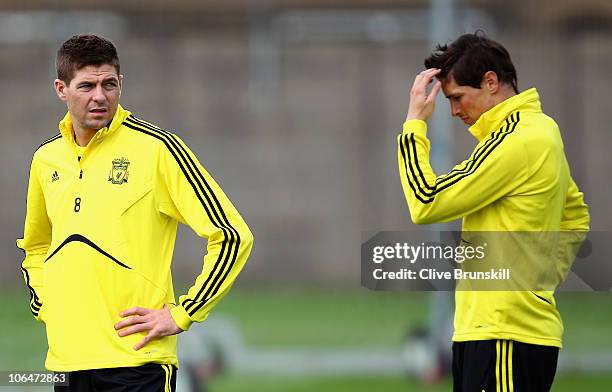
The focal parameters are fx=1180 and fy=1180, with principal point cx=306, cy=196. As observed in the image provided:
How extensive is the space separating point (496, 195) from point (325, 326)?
1058 cm

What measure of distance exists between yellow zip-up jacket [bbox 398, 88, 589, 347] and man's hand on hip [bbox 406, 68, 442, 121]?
42mm

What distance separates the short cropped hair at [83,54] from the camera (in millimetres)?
4207

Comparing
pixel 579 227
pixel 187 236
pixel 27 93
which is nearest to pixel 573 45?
pixel 187 236

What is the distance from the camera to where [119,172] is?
4199 mm

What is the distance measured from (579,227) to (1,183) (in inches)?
599

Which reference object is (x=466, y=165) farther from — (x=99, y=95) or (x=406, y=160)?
(x=99, y=95)

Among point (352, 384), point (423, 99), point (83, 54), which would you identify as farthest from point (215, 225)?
point (352, 384)

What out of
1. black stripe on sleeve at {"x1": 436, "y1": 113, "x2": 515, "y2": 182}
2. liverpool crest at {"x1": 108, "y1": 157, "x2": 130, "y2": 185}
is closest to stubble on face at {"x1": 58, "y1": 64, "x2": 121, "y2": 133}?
liverpool crest at {"x1": 108, "y1": 157, "x2": 130, "y2": 185}

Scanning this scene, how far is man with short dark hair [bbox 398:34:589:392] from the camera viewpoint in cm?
436

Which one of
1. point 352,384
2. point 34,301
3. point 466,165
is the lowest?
point 352,384

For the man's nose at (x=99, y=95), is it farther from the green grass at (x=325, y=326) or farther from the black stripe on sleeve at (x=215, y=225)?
the green grass at (x=325, y=326)

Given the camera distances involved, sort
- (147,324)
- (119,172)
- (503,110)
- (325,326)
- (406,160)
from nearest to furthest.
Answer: (147,324) < (119,172) < (406,160) < (503,110) < (325,326)

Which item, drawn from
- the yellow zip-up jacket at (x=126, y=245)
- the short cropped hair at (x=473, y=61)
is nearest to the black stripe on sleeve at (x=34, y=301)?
the yellow zip-up jacket at (x=126, y=245)

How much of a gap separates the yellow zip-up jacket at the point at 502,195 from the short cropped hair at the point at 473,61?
0.50 feet
